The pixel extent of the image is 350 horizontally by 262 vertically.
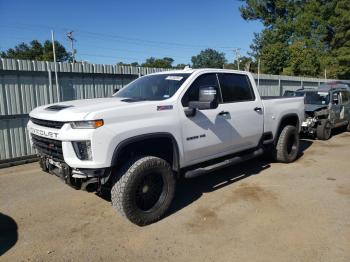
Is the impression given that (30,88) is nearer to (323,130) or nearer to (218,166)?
(218,166)

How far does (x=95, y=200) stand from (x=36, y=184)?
5.51 feet

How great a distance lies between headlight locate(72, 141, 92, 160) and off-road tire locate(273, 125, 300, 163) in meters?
4.56

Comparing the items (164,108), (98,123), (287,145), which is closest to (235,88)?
(164,108)

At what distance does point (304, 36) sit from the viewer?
40375mm

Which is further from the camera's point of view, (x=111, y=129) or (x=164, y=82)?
(x=164, y=82)

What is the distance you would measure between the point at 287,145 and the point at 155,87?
3.73 meters

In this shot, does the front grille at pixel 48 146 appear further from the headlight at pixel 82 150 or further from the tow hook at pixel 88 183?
the tow hook at pixel 88 183

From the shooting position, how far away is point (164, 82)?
4777 mm

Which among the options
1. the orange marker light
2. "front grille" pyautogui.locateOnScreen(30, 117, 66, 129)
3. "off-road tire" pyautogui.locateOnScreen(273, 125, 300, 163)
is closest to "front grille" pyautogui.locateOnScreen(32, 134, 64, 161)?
"front grille" pyautogui.locateOnScreen(30, 117, 66, 129)

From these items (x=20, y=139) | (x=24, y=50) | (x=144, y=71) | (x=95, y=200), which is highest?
(x=24, y=50)

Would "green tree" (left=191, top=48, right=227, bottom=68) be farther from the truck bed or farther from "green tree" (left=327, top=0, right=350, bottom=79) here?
the truck bed

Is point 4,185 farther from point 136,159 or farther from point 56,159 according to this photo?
point 136,159

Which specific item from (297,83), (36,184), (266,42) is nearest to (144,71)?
(36,184)

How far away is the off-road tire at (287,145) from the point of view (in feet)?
21.9
